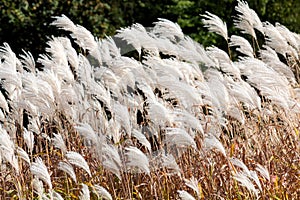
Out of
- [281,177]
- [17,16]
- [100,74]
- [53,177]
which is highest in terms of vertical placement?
[17,16]

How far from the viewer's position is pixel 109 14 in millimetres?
8633

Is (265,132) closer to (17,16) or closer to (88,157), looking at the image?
(88,157)

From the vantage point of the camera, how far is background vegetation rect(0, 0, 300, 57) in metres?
7.89

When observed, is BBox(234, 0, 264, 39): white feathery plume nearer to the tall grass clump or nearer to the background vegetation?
the tall grass clump

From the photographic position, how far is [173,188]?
3.51 meters

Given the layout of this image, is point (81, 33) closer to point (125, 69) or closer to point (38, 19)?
point (125, 69)

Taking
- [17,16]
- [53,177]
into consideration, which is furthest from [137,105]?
[17,16]

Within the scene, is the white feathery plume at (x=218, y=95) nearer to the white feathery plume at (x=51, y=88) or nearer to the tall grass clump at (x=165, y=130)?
the tall grass clump at (x=165, y=130)

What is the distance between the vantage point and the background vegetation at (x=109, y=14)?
7.89 m

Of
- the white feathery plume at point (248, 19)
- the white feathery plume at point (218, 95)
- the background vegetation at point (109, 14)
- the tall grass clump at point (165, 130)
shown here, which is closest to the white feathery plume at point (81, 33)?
the tall grass clump at point (165, 130)

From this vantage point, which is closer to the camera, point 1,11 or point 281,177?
point 281,177

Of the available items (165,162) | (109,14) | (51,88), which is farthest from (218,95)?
(109,14)

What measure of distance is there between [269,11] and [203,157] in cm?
588

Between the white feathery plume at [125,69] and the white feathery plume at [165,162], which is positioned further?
the white feathery plume at [125,69]
